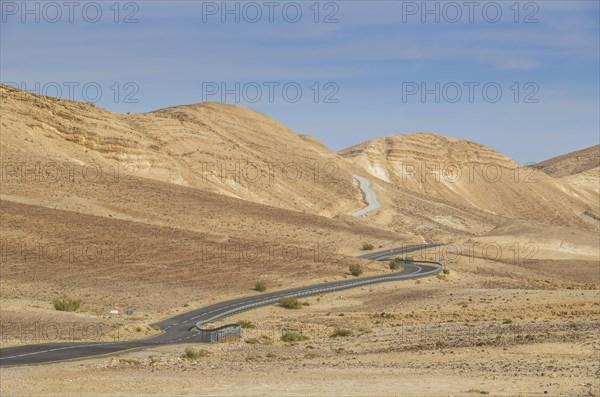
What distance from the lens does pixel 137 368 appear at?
29656 mm

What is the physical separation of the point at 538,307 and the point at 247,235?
38.4 m

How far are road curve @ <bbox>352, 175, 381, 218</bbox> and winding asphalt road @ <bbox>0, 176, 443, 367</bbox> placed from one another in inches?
1398

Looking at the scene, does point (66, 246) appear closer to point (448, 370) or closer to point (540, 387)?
point (448, 370)

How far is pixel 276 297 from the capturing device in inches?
2213

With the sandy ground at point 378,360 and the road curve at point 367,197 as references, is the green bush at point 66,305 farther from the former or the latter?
the road curve at point 367,197

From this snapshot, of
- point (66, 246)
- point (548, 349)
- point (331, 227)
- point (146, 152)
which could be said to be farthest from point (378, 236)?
point (548, 349)

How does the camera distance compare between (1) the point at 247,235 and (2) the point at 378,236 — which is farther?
(2) the point at 378,236

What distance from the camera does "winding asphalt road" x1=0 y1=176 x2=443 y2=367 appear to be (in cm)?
3269

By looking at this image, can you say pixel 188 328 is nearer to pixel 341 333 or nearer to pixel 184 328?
pixel 184 328

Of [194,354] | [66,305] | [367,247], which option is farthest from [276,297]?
[367,247]

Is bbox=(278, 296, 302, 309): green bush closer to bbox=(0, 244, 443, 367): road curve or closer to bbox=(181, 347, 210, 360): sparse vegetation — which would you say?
bbox=(0, 244, 443, 367): road curve

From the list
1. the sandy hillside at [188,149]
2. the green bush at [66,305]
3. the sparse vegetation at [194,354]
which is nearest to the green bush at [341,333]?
the sparse vegetation at [194,354]

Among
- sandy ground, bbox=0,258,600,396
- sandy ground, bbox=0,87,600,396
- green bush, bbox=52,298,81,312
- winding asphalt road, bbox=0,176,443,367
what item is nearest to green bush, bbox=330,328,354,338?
sandy ground, bbox=0,258,600,396

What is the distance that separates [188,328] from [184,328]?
0.65 ft
